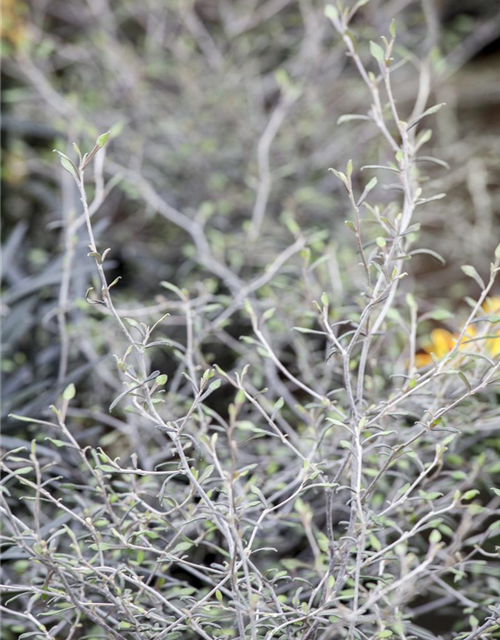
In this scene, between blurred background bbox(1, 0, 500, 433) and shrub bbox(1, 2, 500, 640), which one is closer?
shrub bbox(1, 2, 500, 640)

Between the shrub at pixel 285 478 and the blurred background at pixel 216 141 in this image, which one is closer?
the shrub at pixel 285 478

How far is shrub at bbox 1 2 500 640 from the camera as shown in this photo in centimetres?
61

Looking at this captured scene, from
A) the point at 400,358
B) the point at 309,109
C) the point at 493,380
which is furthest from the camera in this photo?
the point at 309,109

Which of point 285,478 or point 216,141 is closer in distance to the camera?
point 285,478

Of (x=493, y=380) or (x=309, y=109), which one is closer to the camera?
(x=493, y=380)

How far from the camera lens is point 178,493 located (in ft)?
2.85

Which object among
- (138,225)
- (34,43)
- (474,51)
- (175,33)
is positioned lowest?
(474,51)

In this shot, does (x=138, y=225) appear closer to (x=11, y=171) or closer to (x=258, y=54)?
(x=11, y=171)

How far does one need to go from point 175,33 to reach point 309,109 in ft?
2.02

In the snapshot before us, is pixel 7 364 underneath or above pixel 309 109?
above

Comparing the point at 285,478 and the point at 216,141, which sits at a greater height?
the point at 216,141

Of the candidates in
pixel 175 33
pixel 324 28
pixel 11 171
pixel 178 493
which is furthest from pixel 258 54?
pixel 178 493

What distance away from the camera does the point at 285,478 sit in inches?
34.4

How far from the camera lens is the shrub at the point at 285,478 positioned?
61 centimetres
